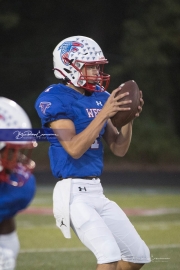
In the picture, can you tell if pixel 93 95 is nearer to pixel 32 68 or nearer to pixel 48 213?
pixel 48 213

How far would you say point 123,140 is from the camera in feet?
14.7

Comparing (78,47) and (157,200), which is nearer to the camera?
(78,47)

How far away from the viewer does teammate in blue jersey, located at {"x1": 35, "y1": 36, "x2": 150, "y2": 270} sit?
13.1 ft

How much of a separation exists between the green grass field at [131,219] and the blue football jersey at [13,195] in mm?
2844

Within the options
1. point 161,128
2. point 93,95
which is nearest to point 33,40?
point 161,128

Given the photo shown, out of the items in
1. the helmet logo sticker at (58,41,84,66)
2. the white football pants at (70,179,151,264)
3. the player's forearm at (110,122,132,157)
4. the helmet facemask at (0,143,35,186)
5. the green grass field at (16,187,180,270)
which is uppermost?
the helmet logo sticker at (58,41,84,66)

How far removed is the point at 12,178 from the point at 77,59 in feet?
4.64

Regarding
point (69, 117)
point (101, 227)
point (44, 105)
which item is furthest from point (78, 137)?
point (101, 227)

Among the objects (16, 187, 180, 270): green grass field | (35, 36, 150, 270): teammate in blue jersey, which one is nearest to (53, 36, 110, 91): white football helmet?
(35, 36, 150, 270): teammate in blue jersey

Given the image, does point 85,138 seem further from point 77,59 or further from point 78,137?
point 77,59

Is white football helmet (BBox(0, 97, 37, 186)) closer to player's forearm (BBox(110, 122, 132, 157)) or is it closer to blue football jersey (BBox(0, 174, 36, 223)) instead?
blue football jersey (BBox(0, 174, 36, 223))

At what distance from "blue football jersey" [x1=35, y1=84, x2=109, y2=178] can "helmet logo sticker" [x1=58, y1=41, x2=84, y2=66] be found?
0.58 ft

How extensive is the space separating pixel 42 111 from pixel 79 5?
16.2 meters

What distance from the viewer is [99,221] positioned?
4.01 meters
